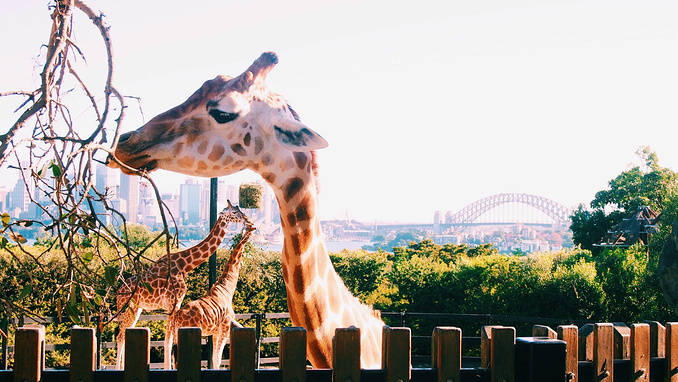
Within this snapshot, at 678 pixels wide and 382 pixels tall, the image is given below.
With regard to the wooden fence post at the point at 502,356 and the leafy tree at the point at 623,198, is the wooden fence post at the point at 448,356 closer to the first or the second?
the wooden fence post at the point at 502,356

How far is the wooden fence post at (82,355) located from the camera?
1.95 metres

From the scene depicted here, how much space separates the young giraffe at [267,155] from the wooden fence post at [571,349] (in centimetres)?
114

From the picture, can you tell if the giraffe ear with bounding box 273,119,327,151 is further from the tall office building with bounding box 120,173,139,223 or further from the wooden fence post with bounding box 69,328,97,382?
the tall office building with bounding box 120,173,139,223

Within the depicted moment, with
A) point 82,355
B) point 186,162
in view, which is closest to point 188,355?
point 82,355

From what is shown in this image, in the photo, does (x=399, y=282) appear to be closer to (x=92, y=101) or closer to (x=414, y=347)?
(x=414, y=347)

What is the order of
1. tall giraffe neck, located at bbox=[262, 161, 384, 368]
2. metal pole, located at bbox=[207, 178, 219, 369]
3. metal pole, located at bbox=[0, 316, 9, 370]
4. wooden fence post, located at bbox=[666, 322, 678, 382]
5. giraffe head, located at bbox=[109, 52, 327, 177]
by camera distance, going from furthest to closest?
metal pole, located at bbox=[207, 178, 219, 369], tall giraffe neck, located at bbox=[262, 161, 384, 368], giraffe head, located at bbox=[109, 52, 327, 177], wooden fence post, located at bbox=[666, 322, 678, 382], metal pole, located at bbox=[0, 316, 9, 370]

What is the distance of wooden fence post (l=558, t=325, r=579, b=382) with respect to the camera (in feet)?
7.63

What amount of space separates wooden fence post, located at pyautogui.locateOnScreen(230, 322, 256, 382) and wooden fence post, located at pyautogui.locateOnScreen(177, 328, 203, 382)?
0.39 feet

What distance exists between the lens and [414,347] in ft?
29.6

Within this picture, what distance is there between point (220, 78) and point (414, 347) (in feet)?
23.0

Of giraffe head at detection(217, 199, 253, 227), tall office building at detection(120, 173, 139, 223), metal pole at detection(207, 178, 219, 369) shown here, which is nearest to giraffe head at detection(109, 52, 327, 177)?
tall office building at detection(120, 173, 139, 223)

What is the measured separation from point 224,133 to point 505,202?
92266mm

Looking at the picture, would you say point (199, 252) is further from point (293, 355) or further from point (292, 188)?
point (293, 355)

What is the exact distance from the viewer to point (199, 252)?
19.8 ft
